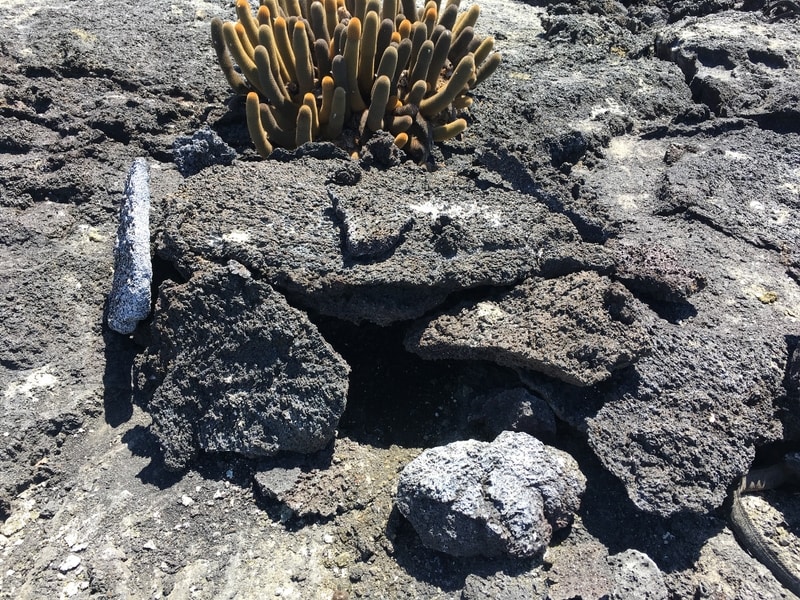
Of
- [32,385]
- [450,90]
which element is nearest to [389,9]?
[450,90]

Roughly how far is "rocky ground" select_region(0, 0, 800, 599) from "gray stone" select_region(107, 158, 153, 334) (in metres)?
0.08

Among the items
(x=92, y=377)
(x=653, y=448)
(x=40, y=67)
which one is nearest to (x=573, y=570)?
(x=653, y=448)

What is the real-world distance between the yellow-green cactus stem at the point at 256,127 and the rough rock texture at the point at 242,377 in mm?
906

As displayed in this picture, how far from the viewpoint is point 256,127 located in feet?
10.0

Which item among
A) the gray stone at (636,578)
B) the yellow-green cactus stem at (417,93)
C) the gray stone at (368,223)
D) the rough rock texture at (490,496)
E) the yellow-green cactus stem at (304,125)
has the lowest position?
the gray stone at (636,578)

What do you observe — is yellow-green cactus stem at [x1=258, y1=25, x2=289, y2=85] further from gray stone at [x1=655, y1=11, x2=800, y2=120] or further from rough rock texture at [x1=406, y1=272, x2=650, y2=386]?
gray stone at [x1=655, y1=11, x2=800, y2=120]

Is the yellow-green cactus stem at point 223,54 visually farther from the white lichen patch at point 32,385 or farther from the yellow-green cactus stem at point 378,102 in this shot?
the white lichen patch at point 32,385

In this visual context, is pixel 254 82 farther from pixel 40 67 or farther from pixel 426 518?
pixel 426 518

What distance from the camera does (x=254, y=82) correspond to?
3236 mm

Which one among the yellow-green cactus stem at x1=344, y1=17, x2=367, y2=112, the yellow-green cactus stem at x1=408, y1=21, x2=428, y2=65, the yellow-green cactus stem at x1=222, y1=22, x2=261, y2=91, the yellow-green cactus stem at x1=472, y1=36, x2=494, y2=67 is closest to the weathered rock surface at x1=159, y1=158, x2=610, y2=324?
the yellow-green cactus stem at x1=344, y1=17, x2=367, y2=112

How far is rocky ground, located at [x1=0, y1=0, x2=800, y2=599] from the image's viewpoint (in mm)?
2260

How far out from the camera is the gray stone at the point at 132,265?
2.55 metres

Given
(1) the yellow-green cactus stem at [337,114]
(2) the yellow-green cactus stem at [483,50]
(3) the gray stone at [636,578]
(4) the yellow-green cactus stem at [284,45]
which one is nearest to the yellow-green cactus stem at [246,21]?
(4) the yellow-green cactus stem at [284,45]

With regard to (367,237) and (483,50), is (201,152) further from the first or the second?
(483,50)
